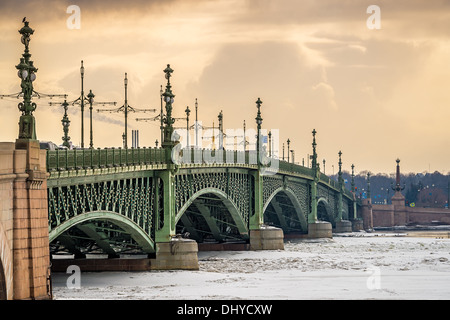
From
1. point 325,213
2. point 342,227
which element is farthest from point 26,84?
point 325,213

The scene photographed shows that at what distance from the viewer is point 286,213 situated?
106 m

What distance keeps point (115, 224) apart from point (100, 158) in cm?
650

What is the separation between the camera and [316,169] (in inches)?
4304

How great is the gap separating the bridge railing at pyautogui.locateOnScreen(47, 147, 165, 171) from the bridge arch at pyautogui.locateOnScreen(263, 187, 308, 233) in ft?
144

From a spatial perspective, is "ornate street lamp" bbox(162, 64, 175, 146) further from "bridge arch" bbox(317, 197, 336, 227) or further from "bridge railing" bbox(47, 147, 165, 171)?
"bridge arch" bbox(317, 197, 336, 227)

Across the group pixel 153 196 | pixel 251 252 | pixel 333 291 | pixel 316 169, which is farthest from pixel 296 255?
pixel 316 169

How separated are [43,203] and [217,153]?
3206 cm

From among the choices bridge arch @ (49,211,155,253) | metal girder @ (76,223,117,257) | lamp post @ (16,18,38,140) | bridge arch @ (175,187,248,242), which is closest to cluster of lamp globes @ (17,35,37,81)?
lamp post @ (16,18,38,140)

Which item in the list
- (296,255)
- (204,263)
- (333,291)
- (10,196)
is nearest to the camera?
(10,196)

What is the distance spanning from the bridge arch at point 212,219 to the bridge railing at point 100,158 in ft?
50.7

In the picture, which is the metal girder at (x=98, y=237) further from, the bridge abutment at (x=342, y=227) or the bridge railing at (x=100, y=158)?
the bridge abutment at (x=342, y=227)

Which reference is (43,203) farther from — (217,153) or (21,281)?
(217,153)

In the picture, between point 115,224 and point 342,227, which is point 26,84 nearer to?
point 115,224

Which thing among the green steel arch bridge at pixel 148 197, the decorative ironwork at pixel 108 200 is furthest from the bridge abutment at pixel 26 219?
the decorative ironwork at pixel 108 200
